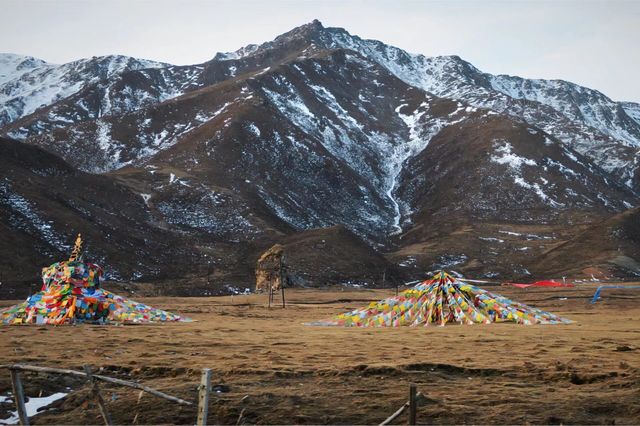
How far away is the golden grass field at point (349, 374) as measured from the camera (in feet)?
35.0

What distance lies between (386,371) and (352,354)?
3309 mm

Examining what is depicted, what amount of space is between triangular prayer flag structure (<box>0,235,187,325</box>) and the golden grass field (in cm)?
432

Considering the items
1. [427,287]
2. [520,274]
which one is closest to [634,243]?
[520,274]

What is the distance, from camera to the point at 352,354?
17016 mm

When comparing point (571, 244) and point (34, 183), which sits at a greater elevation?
point (34, 183)

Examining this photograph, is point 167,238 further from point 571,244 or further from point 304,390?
point 304,390

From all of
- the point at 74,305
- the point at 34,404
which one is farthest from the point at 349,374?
the point at 74,305

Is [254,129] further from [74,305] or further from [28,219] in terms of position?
[74,305]

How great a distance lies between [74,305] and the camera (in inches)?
1059

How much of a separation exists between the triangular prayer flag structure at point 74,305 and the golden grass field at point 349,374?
4.32m

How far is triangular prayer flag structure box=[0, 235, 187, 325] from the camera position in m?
26.9

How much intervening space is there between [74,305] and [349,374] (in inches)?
678

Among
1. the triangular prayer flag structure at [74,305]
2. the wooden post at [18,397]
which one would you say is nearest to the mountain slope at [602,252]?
the triangular prayer flag structure at [74,305]

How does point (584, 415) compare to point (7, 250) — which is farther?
point (7, 250)
